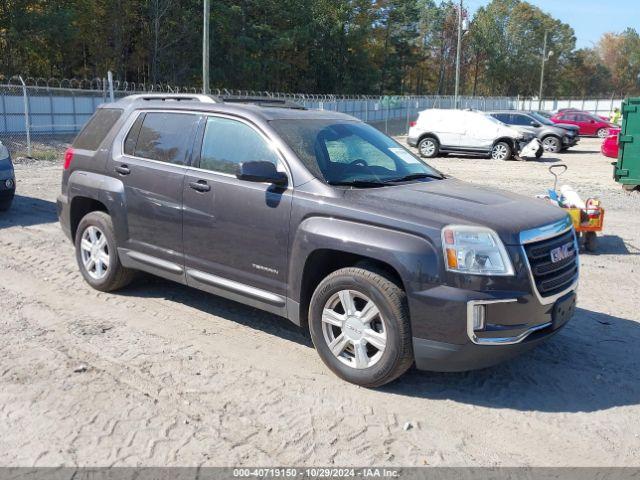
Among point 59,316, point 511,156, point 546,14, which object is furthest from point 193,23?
point 546,14

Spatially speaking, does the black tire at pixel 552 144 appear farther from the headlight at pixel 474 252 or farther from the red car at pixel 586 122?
the headlight at pixel 474 252

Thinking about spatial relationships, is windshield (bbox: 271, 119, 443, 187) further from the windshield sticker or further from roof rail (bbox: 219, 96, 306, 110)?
roof rail (bbox: 219, 96, 306, 110)

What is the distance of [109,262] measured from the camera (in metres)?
5.89

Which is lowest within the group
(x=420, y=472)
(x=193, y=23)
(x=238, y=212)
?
(x=420, y=472)

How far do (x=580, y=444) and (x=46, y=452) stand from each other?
9.56 ft

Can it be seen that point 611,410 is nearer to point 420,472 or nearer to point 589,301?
point 420,472

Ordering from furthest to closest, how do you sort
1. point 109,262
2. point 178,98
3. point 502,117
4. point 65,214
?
1. point 502,117
2. point 65,214
3. point 109,262
4. point 178,98

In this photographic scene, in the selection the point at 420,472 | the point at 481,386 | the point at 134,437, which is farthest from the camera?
the point at 481,386

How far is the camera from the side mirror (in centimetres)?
443

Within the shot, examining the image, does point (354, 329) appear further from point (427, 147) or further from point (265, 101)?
point (427, 147)

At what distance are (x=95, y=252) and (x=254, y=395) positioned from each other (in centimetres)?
277

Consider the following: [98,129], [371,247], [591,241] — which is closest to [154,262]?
[98,129]

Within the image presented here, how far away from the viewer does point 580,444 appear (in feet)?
11.8

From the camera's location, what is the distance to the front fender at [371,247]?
12.7 feet
